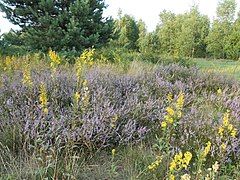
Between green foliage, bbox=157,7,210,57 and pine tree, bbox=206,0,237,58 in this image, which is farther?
green foliage, bbox=157,7,210,57

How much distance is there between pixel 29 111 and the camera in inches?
118

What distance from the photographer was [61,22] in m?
11.7

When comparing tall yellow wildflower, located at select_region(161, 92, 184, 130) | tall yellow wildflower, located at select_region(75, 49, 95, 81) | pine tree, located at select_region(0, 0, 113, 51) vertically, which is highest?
pine tree, located at select_region(0, 0, 113, 51)

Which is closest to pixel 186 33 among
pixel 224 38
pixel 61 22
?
pixel 224 38

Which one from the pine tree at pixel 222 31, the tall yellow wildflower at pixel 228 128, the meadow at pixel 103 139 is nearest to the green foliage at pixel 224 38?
the pine tree at pixel 222 31

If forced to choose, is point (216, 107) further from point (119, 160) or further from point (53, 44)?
point (53, 44)

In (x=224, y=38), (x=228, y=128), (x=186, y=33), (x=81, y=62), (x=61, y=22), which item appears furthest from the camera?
(x=186, y=33)

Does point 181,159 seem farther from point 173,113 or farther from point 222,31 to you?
point 222,31

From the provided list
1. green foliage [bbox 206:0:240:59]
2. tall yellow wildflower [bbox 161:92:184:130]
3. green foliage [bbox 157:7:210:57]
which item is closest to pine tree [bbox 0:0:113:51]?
tall yellow wildflower [bbox 161:92:184:130]

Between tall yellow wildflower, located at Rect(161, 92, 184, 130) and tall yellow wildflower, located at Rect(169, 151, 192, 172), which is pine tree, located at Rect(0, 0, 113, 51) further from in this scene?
tall yellow wildflower, located at Rect(169, 151, 192, 172)

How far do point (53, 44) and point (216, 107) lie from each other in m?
8.86

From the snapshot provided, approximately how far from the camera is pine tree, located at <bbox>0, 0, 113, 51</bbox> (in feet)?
37.1

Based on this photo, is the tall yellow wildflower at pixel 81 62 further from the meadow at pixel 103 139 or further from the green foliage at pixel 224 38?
the green foliage at pixel 224 38

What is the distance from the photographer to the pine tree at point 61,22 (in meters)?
11.3
